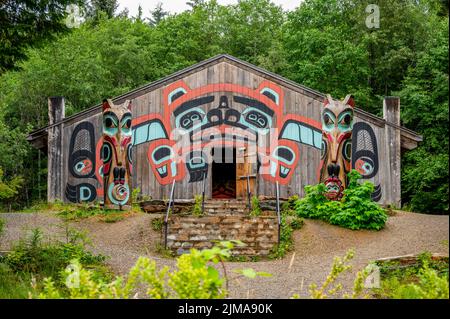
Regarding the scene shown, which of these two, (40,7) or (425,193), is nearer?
(40,7)

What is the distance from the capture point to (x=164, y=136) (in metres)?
19.5

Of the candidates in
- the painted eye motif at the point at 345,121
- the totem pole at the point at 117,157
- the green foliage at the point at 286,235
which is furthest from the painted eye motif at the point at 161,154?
the painted eye motif at the point at 345,121

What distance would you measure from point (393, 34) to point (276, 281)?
87.6 feet

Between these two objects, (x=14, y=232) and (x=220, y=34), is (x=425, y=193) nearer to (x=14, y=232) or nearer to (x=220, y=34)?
(x=14, y=232)

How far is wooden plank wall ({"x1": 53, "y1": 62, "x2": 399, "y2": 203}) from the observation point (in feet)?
63.5

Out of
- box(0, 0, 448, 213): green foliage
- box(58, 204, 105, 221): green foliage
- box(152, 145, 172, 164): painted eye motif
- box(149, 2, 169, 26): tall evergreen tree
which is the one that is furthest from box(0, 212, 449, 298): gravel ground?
box(149, 2, 169, 26): tall evergreen tree

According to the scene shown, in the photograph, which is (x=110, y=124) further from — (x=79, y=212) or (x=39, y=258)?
(x=39, y=258)

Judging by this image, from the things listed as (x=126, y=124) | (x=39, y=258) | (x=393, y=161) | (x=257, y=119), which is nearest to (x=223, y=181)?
(x=257, y=119)

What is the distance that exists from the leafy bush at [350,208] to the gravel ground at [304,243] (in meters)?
0.25

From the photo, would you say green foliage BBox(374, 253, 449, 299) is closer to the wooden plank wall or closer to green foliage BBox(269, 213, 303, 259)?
green foliage BBox(269, 213, 303, 259)

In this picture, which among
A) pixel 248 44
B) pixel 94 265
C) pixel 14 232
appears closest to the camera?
pixel 94 265

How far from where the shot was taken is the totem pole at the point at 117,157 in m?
15.6

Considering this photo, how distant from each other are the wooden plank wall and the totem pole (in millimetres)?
3464
